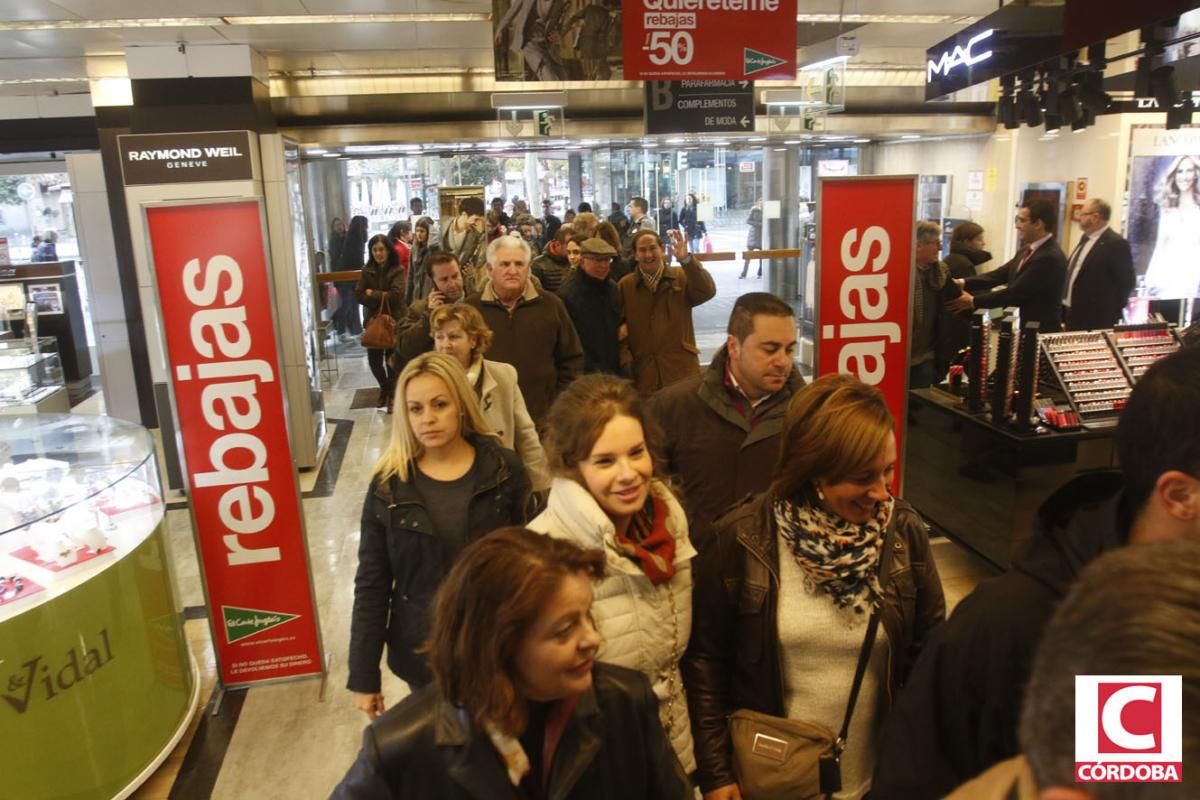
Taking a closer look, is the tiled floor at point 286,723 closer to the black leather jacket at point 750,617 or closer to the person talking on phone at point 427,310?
the person talking on phone at point 427,310

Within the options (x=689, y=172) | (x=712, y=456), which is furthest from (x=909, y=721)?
(x=689, y=172)

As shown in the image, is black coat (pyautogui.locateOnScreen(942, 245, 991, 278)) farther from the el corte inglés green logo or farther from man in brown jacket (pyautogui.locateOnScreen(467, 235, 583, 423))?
the el corte inglés green logo

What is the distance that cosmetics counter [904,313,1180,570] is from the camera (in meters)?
4.56

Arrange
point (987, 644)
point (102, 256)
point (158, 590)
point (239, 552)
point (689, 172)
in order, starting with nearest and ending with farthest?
point (987, 644) < point (158, 590) < point (239, 552) < point (102, 256) < point (689, 172)

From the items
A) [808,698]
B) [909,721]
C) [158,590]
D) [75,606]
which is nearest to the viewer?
[909,721]

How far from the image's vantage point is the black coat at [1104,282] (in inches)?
257

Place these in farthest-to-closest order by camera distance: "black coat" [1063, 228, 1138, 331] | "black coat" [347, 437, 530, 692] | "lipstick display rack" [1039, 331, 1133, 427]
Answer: "black coat" [1063, 228, 1138, 331], "lipstick display rack" [1039, 331, 1133, 427], "black coat" [347, 437, 530, 692]

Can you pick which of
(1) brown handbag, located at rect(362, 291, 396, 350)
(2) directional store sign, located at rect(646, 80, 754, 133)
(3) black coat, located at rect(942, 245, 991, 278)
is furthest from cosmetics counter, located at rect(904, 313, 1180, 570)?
(1) brown handbag, located at rect(362, 291, 396, 350)

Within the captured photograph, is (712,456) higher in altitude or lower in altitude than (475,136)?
lower

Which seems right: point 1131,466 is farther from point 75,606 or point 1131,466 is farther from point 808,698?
point 75,606

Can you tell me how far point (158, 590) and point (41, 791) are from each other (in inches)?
32.7

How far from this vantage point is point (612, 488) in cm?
202

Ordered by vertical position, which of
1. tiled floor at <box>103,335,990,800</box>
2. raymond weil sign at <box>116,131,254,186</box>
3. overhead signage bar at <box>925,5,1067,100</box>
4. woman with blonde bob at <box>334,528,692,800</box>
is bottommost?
tiled floor at <box>103,335,990,800</box>

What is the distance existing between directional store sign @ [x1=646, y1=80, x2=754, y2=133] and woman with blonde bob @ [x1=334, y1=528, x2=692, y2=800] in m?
7.25
